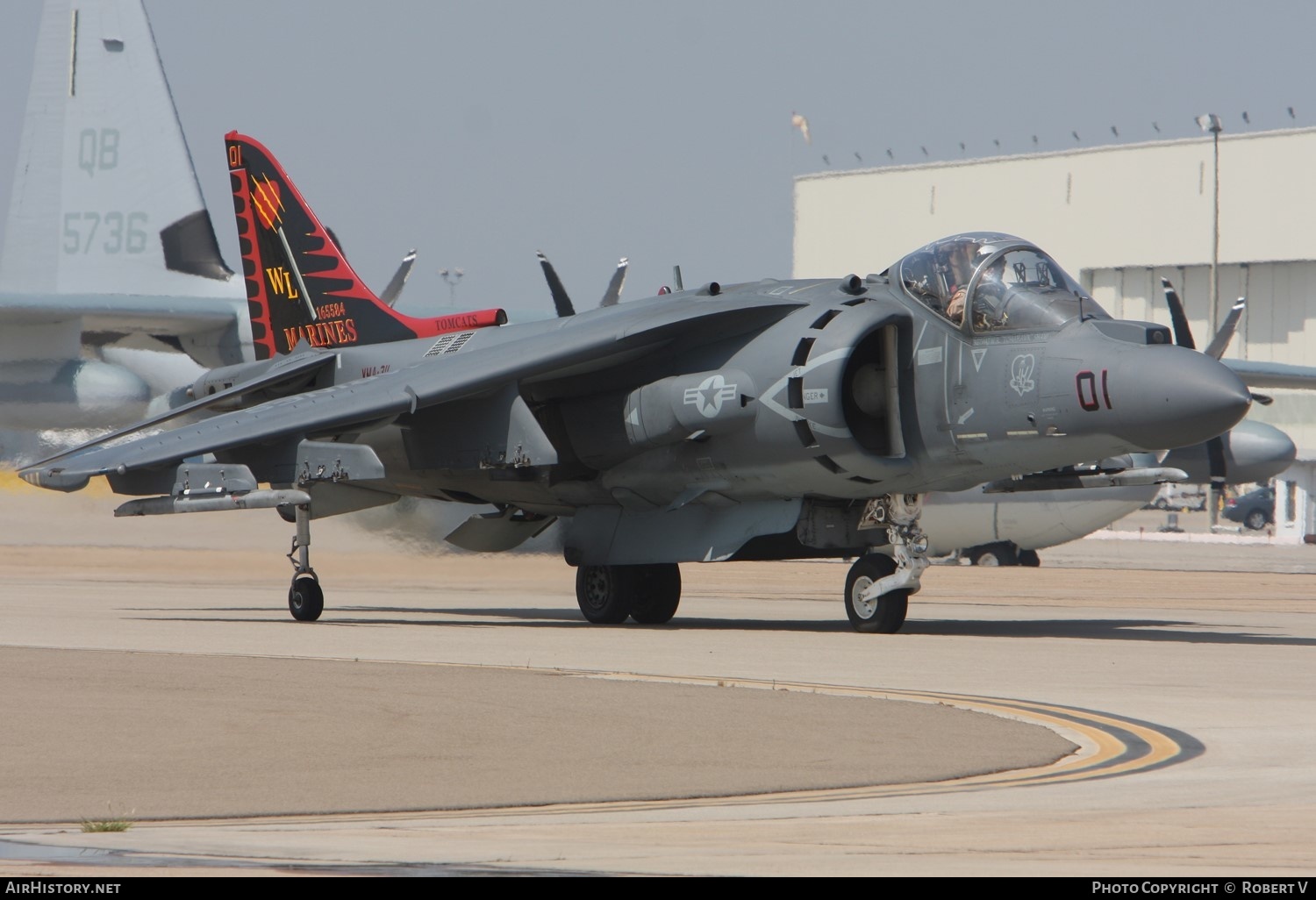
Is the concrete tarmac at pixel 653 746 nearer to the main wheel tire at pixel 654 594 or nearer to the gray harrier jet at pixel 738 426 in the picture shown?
the main wheel tire at pixel 654 594

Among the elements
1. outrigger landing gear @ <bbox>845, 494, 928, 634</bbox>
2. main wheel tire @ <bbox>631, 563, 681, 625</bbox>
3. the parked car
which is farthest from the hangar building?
outrigger landing gear @ <bbox>845, 494, 928, 634</bbox>

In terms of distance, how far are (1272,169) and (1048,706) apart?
5498 cm

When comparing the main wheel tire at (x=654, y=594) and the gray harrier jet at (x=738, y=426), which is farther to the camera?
the main wheel tire at (x=654, y=594)

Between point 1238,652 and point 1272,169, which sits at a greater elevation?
point 1272,169

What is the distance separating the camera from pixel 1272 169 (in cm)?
6078

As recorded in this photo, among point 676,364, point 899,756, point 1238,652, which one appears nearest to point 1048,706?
point 899,756

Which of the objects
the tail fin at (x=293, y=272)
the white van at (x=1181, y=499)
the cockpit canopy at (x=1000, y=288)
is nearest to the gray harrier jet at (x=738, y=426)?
the cockpit canopy at (x=1000, y=288)

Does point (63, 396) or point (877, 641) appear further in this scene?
point (63, 396)

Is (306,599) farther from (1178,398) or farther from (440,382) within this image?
(1178,398)

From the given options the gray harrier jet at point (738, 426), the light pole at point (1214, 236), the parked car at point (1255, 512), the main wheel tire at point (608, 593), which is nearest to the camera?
the gray harrier jet at point (738, 426)

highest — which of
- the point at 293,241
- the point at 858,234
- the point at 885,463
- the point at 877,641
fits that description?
the point at 858,234

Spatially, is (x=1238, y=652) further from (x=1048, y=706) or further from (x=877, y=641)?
(x=1048, y=706)

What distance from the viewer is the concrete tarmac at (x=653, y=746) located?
578 centimetres

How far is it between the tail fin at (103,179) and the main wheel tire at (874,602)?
63.1 ft
